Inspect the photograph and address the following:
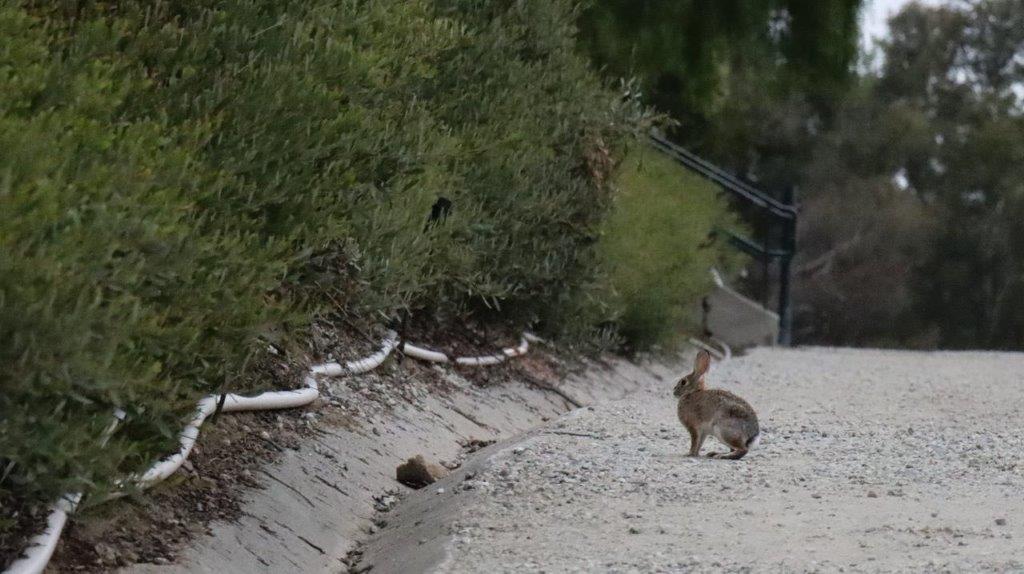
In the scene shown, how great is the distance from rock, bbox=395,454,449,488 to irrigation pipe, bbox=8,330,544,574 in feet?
1.94

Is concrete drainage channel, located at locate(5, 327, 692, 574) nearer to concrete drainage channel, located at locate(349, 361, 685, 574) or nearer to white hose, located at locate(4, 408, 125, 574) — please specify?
white hose, located at locate(4, 408, 125, 574)

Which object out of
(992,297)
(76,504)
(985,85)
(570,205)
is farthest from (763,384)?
(985,85)

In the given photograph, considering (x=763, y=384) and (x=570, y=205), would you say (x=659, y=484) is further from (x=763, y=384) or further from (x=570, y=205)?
(x=763, y=384)

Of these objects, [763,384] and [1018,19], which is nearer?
[763,384]

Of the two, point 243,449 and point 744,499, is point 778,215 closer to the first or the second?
point 744,499

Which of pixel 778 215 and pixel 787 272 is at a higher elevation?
pixel 778 215

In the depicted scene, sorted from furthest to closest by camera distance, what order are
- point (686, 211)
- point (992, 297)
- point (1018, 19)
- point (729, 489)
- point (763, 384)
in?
1. point (1018, 19)
2. point (992, 297)
3. point (686, 211)
4. point (763, 384)
5. point (729, 489)

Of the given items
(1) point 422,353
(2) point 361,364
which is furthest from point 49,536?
(1) point 422,353

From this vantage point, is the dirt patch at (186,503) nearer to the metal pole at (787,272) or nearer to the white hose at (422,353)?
the white hose at (422,353)

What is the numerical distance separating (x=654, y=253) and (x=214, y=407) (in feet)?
37.2

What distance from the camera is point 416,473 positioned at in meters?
8.79

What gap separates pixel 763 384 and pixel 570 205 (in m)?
3.58

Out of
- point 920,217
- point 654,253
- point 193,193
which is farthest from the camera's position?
point 920,217

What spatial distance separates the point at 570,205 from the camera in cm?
1362
